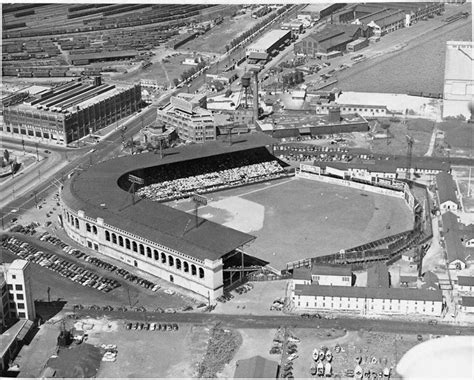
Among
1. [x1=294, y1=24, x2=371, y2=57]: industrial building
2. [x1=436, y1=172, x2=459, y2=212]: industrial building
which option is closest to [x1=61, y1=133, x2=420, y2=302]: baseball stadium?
[x1=436, y1=172, x2=459, y2=212]: industrial building

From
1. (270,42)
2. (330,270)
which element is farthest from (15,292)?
(270,42)

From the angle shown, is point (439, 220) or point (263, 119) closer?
point (439, 220)

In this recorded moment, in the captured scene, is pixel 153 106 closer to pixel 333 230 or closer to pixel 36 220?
pixel 36 220

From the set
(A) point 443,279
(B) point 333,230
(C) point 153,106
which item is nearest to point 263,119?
(C) point 153,106

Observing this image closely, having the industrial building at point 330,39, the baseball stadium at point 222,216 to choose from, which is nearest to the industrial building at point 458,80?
the baseball stadium at point 222,216

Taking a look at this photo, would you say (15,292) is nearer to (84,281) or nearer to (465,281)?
(84,281)

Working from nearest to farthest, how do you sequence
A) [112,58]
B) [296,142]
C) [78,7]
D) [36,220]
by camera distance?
1. [36,220]
2. [296,142]
3. [112,58]
4. [78,7]
